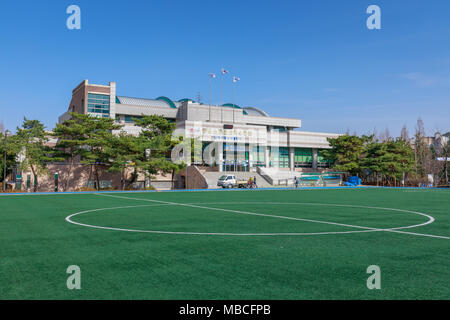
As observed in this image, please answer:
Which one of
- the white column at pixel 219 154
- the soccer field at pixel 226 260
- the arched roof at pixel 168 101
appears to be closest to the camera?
the soccer field at pixel 226 260


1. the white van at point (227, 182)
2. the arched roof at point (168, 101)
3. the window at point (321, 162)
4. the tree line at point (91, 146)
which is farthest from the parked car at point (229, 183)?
the arched roof at point (168, 101)

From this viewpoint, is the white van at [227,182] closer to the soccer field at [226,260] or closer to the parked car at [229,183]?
the parked car at [229,183]

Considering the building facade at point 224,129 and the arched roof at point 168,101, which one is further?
the arched roof at point 168,101

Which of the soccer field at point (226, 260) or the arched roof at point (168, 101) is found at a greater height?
the arched roof at point (168, 101)

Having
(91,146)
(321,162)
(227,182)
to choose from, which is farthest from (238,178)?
(321,162)

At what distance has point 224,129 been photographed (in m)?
66.1

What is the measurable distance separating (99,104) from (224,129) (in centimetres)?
2239

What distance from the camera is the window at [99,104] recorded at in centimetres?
6475

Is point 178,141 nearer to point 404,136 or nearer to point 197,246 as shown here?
point 197,246

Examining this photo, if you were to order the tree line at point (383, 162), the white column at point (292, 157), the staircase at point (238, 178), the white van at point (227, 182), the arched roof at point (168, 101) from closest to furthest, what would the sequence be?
the white van at point (227, 182)
the staircase at point (238, 178)
the tree line at point (383, 162)
the white column at point (292, 157)
the arched roof at point (168, 101)

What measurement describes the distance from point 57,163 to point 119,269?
159 feet

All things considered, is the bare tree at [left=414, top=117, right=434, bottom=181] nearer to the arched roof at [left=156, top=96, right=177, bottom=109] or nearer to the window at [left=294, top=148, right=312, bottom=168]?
the window at [left=294, top=148, right=312, bottom=168]
